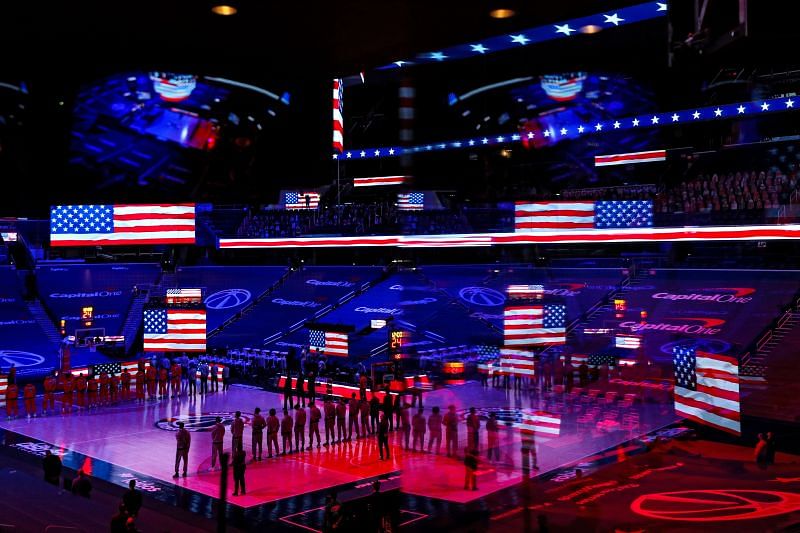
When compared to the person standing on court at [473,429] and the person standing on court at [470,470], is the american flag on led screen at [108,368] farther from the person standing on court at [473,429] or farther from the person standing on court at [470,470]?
the person standing on court at [473,429]

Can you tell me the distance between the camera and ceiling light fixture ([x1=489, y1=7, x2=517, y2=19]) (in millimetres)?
3918

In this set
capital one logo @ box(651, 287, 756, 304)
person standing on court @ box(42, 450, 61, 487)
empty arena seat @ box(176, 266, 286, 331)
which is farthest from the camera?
empty arena seat @ box(176, 266, 286, 331)

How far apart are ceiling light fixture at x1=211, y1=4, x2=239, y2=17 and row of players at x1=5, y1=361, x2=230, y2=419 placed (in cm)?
1673

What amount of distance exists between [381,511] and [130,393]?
1569 cm

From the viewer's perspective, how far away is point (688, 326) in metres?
11.0

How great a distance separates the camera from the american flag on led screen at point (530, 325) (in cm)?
472

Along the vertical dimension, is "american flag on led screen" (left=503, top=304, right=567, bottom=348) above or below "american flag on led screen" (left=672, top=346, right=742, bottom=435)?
above

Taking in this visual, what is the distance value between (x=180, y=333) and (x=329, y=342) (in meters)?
7.75

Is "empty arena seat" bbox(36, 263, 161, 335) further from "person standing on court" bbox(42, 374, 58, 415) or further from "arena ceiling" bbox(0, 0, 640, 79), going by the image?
"arena ceiling" bbox(0, 0, 640, 79)

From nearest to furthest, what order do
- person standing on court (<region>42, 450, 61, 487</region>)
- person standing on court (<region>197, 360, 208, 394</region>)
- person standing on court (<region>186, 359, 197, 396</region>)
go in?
1. person standing on court (<region>42, 450, 61, 487</region>)
2. person standing on court (<region>186, 359, 197, 396</region>)
3. person standing on court (<region>197, 360, 208, 394</region>)

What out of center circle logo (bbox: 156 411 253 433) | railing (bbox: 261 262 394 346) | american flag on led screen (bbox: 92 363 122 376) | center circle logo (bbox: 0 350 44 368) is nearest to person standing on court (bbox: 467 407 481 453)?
center circle logo (bbox: 156 411 253 433)

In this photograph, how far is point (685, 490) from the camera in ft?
18.2

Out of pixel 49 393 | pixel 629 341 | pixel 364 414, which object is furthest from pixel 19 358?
pixel 629 341

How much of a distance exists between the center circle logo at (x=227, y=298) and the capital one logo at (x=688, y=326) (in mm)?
20753
